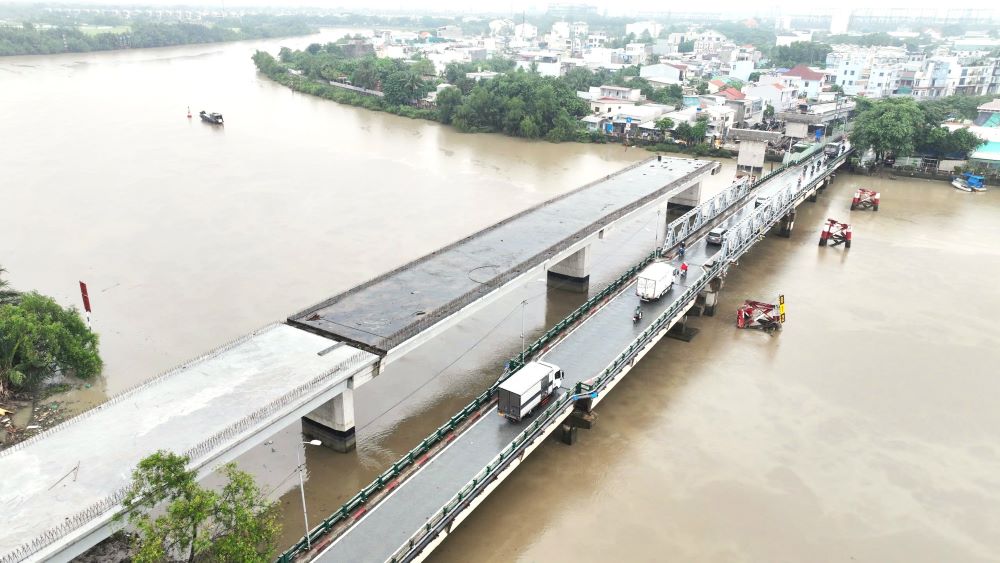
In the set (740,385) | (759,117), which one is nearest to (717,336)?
(740,385)

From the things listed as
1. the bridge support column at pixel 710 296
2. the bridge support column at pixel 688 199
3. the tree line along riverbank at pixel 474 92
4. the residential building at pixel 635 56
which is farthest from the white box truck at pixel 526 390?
the residential building at pixel 635 56

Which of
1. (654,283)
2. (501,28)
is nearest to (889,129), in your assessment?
(654,283)

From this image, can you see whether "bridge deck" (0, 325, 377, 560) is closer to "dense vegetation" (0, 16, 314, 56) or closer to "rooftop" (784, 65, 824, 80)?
"rooftop" (784, 65, 824, 80)

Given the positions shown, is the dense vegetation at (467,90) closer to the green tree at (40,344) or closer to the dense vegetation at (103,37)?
the dense vegetation at (103,37)

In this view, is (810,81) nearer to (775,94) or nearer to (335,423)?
(775,94)

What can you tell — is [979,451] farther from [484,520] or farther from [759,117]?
[759,117]

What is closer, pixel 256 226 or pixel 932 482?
pixel 932 482
